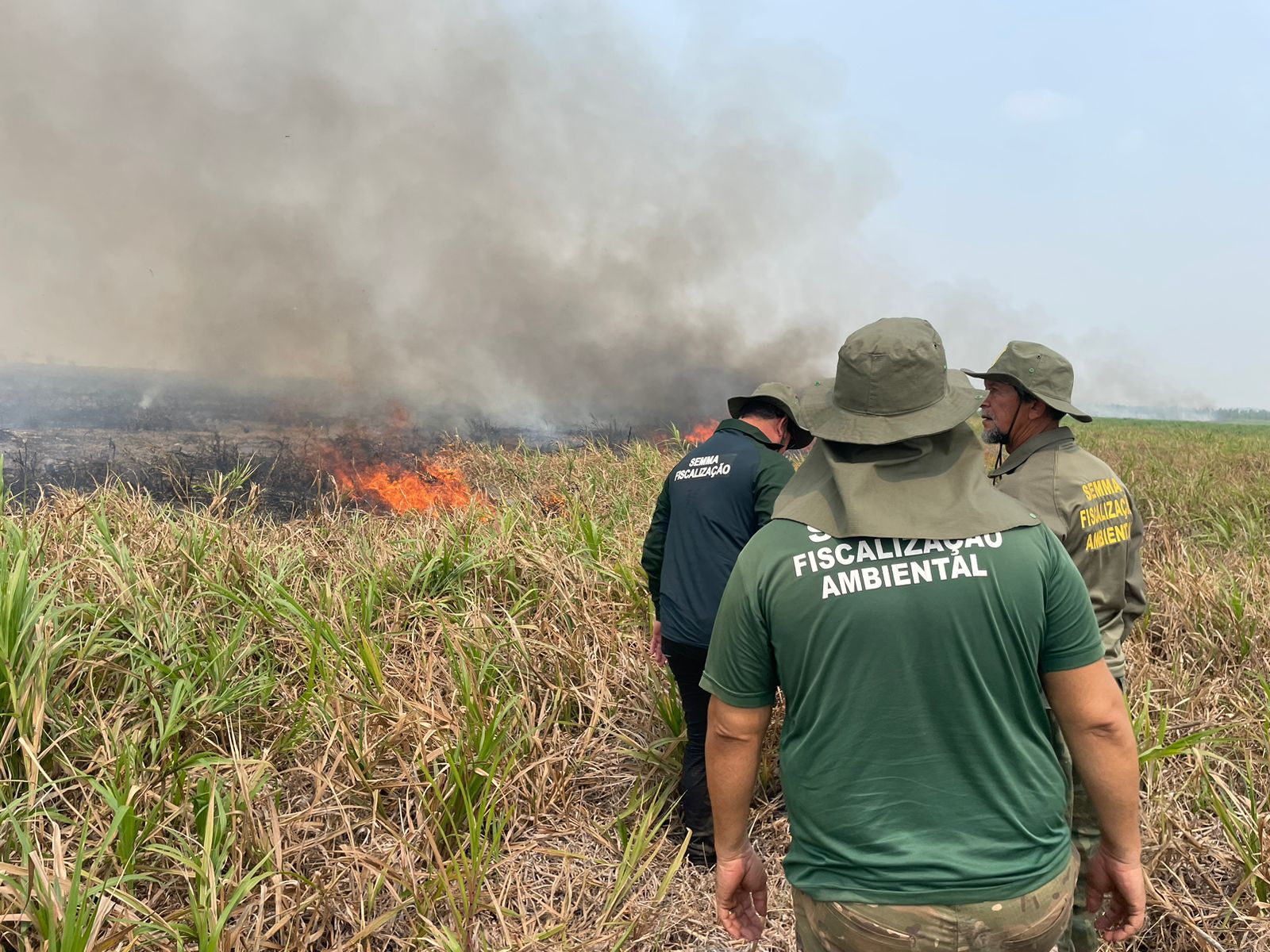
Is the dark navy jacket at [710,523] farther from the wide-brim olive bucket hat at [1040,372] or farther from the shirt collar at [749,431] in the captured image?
the wide-brim olive bucket hat at [1040,372]

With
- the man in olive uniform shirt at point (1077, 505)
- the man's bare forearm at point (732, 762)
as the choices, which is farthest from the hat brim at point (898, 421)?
the man in olive uniform shirt at point (1077, 505)

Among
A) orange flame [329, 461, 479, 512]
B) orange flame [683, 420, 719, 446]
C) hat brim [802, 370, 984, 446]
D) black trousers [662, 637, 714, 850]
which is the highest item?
hat brim [802, 370, 984, 446]

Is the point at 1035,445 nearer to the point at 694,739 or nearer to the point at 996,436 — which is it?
the point at 996,436

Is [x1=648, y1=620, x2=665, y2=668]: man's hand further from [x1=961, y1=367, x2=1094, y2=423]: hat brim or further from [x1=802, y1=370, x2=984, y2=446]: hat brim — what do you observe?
[x1=802, y1=370, x2=984, y2=446]: hat brim

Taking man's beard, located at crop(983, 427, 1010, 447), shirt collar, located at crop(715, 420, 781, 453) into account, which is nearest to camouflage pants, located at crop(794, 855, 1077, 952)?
man's beard, located at crop(983, 427, 1010, 447)

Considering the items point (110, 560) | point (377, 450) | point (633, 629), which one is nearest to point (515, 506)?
point (633, 629)

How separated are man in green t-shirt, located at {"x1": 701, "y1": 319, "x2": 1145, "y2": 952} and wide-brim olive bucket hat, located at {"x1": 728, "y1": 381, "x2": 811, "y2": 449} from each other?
1751 mm

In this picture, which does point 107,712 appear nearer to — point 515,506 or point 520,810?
point 520,810

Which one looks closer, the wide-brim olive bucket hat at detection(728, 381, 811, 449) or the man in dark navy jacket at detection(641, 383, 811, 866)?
the man in dark navy jacket at detection(641, 383, 811, 866)

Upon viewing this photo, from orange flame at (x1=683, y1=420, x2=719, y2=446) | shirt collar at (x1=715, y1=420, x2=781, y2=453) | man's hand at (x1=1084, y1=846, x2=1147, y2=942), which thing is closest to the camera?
man's hand at (x1=1084, y1=846, x2=1147, y2=942)

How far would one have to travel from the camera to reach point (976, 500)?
1.30 m

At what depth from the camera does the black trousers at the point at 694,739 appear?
2.90 m

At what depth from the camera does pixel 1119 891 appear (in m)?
1.50

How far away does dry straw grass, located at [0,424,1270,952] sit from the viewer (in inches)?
88.1
